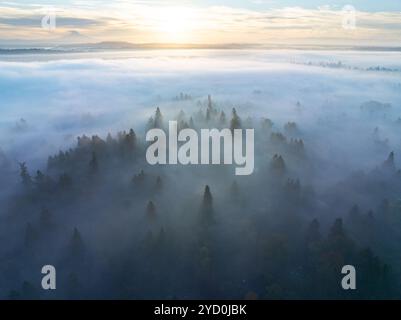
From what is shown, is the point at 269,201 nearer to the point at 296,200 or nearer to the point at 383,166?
the point at 296,200

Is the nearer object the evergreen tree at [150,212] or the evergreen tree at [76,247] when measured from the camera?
the evergreen tree at [76,247]

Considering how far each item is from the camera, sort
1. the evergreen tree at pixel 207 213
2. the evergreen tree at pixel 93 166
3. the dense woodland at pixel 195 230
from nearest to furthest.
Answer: the dense woodland at pixel 195 230
the evergreen tree at pixel 207 213
the evergreen tree at pixel 93 166

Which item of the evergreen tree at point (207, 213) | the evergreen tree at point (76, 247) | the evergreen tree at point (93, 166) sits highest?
the evergreen tree at point (93, 166)

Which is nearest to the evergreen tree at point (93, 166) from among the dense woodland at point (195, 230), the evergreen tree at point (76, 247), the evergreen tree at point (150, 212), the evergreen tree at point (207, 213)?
the dense woodland at point (195, 230)

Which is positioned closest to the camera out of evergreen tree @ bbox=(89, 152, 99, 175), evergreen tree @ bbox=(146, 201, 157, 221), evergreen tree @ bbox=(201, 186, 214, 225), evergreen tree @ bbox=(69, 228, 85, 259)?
evergreen tree @ bbox=(69, 228, 85, 259)

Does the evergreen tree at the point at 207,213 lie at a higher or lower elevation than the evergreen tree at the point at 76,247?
higher

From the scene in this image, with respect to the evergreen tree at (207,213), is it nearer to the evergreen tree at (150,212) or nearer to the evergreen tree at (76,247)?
the evergreen tree at (150,212)

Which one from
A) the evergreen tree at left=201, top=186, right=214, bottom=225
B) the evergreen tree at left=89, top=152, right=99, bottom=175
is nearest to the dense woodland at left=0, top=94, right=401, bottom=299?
the evergreen tree at left=201, top=186, right=214, bottom=225

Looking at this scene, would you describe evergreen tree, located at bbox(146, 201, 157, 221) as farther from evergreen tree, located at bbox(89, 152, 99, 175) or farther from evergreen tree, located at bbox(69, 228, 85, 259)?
evergreen tree, located at bbox(89, 152, 99, 175)

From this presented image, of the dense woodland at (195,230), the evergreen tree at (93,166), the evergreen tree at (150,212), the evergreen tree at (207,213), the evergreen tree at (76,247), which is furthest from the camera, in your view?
the evergreen tree at (93,166)
